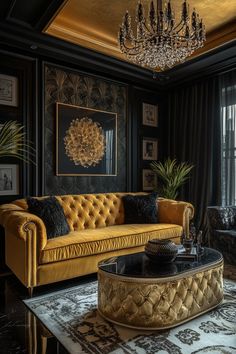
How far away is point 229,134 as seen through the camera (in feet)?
14.2

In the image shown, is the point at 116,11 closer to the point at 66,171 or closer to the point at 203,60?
the point at 203,60

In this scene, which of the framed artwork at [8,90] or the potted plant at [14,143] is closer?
the potted plant at [14,143]

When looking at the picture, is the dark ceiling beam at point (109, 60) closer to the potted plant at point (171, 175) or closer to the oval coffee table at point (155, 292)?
the potted plant at point (171, 175)

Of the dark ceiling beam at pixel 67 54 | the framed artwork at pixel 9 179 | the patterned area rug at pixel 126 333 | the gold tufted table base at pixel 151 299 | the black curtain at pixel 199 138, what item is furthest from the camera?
the black curtain at pixel 199 138

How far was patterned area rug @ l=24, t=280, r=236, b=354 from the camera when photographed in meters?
1.77

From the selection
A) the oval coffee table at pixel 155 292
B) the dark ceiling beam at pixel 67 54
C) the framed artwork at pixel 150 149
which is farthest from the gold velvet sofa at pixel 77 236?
the dark ceiling beam at pixel 67 54

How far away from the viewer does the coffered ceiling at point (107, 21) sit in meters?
3.15

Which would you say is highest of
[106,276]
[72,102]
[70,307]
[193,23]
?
[193,23]

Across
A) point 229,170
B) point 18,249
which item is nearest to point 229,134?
point 229,170

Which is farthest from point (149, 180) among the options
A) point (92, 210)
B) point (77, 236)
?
point (77, 236)

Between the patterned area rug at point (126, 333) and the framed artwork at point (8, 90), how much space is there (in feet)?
7.76

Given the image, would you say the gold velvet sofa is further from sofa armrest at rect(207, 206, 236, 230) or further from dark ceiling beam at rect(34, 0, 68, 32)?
dark ceiling beam at rect(34, 0, 68, 32)

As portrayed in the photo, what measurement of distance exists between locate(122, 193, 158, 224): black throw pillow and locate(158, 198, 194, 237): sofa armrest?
6.0 inches

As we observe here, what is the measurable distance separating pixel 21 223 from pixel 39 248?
297mm
